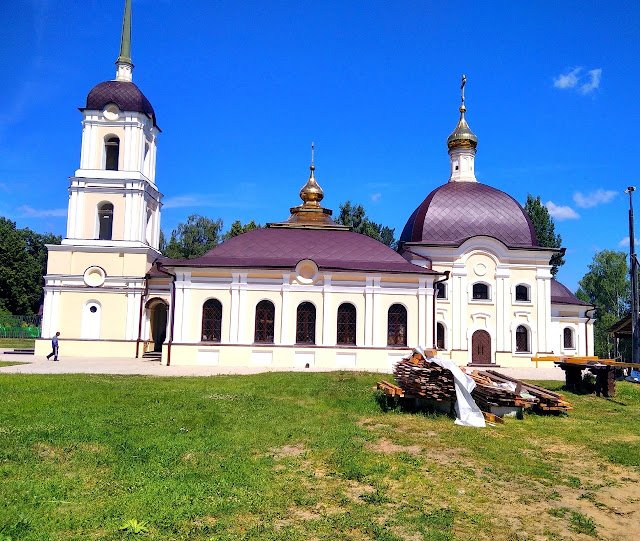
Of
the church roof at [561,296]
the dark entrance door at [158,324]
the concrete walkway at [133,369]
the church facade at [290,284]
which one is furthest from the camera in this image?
the church roof at [561,296]

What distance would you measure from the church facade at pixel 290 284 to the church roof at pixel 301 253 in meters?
0.08

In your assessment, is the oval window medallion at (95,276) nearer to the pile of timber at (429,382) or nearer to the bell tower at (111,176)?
the bell tower at (111,176)

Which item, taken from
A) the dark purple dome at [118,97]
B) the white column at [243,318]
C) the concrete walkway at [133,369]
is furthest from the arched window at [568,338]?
the dark purple dome at [118,97]

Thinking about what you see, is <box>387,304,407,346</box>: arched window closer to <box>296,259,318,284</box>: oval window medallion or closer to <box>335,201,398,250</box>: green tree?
<box>296,259,318,284</box>: oval window medallion

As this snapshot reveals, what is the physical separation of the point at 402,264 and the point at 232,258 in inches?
296

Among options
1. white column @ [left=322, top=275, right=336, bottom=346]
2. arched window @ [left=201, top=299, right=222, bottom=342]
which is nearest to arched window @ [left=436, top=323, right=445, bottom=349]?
white column @ [left=322, top=275, right=336, bottom=346]

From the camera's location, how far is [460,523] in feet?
17.8

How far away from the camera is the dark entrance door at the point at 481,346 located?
26672 millimetres

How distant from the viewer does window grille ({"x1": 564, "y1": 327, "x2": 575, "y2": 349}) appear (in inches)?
1172

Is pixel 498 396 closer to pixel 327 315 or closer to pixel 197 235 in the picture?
pixel 327 315

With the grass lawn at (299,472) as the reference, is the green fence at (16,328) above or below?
above

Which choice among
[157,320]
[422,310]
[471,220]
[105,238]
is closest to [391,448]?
[422,310]

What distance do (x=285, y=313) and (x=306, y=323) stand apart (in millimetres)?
1032

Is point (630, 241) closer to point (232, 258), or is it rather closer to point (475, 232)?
point (475, 232)
